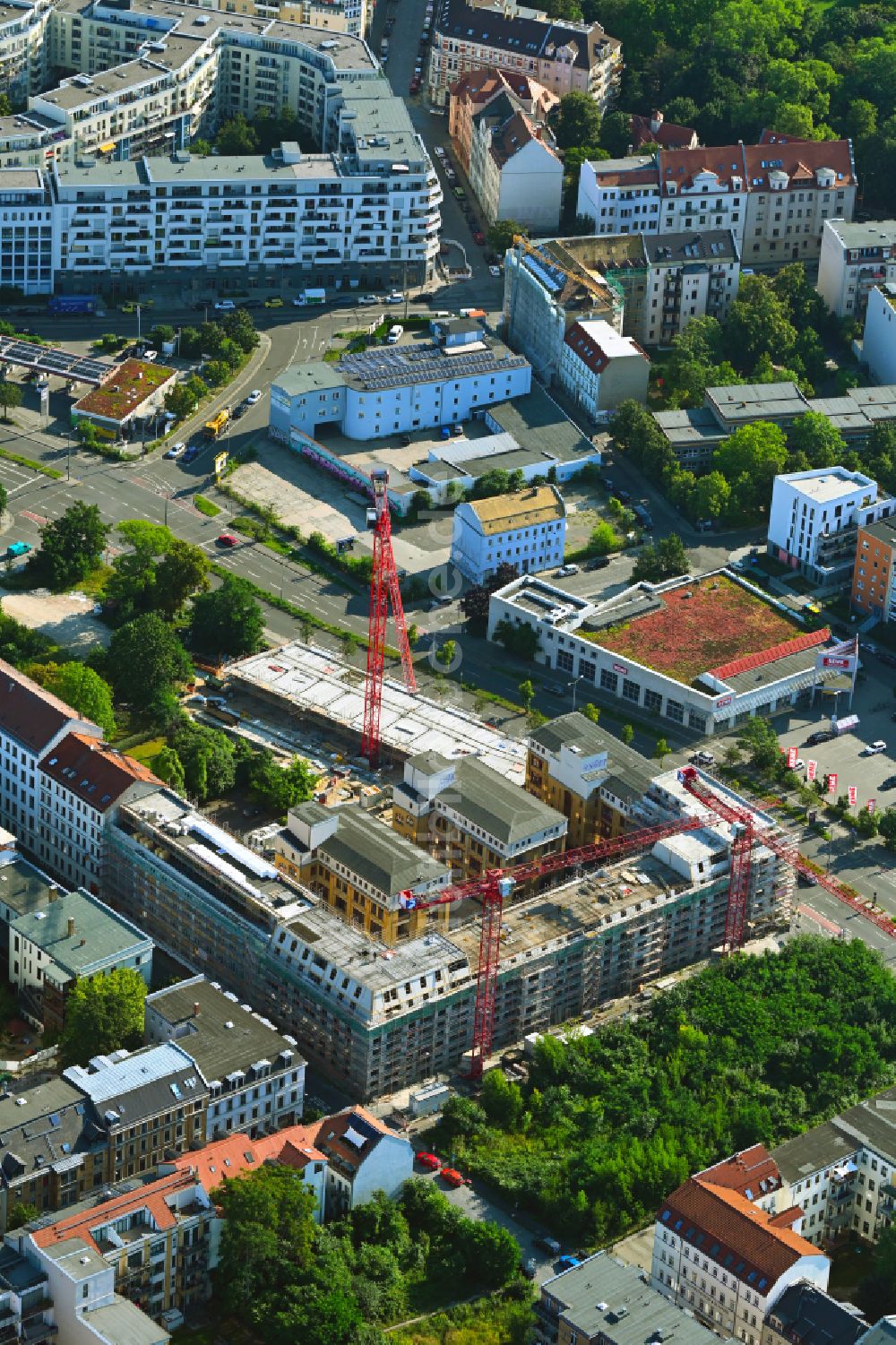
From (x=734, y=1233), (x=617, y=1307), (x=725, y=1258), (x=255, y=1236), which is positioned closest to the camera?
(x=617, y=1307)

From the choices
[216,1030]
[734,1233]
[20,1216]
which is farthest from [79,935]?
[734,1233]

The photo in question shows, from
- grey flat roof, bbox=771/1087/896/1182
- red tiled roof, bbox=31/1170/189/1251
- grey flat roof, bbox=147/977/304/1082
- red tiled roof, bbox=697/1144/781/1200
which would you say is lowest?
grey flat roof, bbox=771/1087/896/1182

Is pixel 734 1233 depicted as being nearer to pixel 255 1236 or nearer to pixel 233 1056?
pixel 255 1236

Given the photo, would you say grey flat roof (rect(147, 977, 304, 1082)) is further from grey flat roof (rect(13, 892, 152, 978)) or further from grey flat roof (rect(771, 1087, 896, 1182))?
grey flat roof (rect(771, 1087, 896, 1182))

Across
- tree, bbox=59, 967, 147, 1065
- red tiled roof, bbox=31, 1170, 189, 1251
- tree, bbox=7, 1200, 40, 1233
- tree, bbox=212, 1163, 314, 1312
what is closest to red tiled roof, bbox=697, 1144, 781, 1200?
tree, bbox=212, 1163, 314, 1312

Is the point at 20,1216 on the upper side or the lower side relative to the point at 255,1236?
lower

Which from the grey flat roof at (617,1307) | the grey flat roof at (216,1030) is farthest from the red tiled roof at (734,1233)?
the grey flat roof at (216,1030)

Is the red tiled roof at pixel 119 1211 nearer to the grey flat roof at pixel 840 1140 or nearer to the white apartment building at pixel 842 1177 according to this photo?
the grey flat roof at pixel 840 1140
